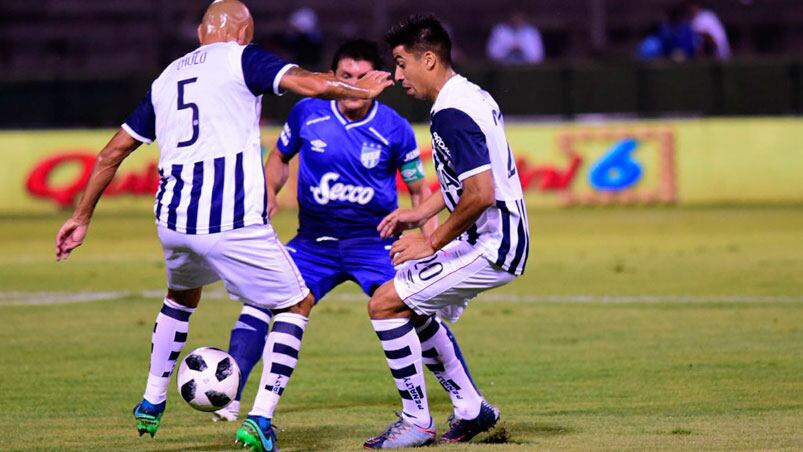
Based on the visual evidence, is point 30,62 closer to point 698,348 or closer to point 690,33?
point 690,33

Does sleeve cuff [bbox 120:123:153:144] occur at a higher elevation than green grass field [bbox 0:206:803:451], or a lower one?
higher

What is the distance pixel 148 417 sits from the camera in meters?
6.99

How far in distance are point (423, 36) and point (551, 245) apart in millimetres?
10753

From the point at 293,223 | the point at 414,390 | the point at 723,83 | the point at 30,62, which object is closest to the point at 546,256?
the point at 293,223

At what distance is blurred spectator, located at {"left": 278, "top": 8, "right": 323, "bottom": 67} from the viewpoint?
73.8 feet

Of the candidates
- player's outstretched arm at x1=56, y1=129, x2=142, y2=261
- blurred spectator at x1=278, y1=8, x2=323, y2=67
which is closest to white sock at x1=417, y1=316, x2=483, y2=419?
player's outstretched arm at x1=56, y1=129, x2=142, y2=261

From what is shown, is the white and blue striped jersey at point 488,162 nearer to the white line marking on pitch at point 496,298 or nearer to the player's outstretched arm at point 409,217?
the player's outstretched arm at point 409,217

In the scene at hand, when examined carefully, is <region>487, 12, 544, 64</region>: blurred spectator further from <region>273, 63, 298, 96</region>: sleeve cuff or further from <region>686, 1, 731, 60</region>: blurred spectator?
<region>273, 63, 298, 96</region>: sleeve cuff

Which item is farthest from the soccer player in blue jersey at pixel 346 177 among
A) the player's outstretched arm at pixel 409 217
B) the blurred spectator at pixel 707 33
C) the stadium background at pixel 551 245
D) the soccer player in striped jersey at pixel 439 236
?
the blurred spectator at pixel 707 33

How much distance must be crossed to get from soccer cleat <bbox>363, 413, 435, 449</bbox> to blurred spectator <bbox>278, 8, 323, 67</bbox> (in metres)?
15.8

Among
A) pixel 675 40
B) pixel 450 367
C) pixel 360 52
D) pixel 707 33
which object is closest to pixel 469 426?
pixel 450 367

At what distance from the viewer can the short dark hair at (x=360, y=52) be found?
8.34m

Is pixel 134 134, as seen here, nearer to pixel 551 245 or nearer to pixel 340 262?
pixel 340 262

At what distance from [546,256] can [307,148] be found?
26.7 ft
